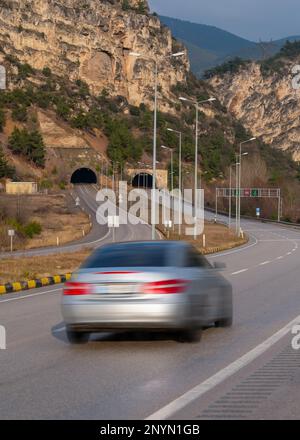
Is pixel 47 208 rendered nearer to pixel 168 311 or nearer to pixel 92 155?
pixel 92 155

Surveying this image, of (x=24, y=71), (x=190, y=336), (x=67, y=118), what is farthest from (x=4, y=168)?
(x=190, y=336)

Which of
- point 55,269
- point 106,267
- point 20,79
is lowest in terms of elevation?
point 55,269

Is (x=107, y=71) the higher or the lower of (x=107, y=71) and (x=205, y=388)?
the higher

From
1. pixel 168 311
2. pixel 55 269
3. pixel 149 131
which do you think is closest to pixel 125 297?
pixel 168 311

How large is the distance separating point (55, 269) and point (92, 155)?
403 ft

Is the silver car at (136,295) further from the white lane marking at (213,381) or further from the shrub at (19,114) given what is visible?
the shrub at (19,114)

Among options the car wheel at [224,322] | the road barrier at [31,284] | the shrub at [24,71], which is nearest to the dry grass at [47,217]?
the road barrier at [31,284]

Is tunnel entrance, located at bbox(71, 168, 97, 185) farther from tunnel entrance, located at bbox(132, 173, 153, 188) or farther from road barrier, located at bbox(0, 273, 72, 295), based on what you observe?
road barrier, located at bbox(0, 273, 72, 295)

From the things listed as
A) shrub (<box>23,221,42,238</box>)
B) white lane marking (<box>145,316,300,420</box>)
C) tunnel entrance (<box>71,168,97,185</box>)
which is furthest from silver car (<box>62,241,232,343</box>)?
tunnel entrance (<box>71,168,97,185</box>)

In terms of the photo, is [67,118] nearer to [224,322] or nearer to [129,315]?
[224,322]

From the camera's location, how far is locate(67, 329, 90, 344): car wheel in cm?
Result: 1365

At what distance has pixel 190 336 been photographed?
45.2 ft

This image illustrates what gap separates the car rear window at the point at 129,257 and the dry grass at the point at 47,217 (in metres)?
51.0

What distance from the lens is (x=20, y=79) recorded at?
7003 inches
